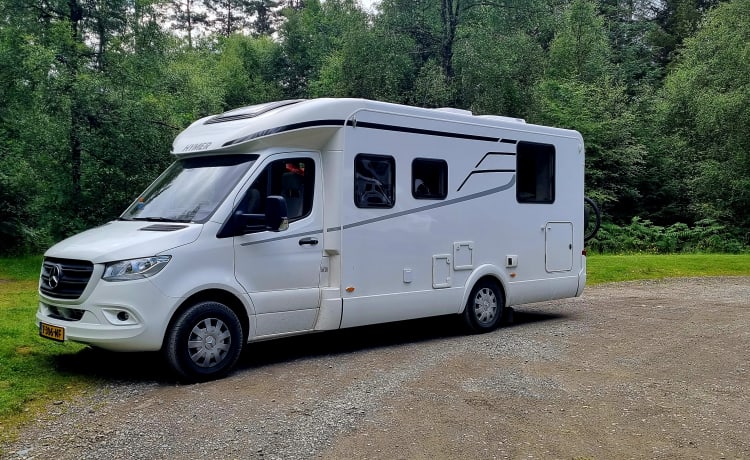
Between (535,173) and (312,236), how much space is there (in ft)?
13.5

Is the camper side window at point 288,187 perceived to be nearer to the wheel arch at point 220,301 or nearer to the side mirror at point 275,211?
the side mirror at point 275,211

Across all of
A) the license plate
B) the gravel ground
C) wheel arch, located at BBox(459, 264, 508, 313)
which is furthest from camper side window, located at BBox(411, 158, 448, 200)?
the license plate

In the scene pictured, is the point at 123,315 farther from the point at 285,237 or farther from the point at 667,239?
the point at 667,239

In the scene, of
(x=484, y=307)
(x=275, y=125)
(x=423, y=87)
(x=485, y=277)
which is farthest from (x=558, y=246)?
(x=423, y=87)

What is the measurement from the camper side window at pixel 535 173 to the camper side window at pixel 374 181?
96.1 inches

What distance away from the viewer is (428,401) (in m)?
6.28

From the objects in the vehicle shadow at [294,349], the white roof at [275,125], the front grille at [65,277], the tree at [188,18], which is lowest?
the vehicle shadow at [294,349]

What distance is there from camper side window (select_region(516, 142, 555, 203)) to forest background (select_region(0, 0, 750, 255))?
1062 centimetres

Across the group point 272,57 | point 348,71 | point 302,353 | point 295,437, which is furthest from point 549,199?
point 272,57

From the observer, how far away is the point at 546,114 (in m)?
28.3

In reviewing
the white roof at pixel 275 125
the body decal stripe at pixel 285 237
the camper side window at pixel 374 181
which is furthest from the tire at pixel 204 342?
the camper side window at pixel 374 181

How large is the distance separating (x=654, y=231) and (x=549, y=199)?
17198 millimetres

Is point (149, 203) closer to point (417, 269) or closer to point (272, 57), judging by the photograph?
point (417, 269)

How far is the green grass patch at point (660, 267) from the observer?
1731cm
